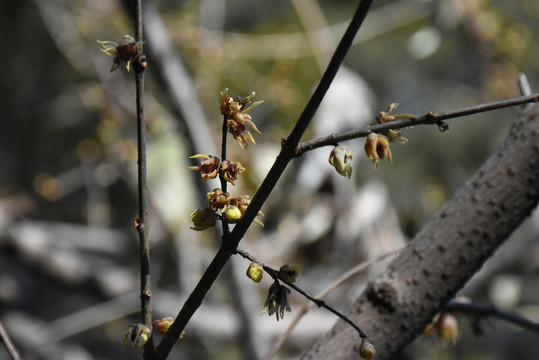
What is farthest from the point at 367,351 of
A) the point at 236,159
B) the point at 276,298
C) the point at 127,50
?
the point at 236,159

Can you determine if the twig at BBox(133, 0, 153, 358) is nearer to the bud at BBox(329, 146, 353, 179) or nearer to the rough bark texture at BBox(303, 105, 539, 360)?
the bud at BBox(329, 146, 353, 179)

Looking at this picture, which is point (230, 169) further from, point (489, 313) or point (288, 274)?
point (489, 313)

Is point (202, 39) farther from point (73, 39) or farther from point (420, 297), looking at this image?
point (420, 297)

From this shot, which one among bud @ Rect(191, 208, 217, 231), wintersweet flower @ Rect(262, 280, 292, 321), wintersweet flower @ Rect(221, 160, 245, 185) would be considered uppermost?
wintersweet flower @ Rect(221, 160, 245, 185)

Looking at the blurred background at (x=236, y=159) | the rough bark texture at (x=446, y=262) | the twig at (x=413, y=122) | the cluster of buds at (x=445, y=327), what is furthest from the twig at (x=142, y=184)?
the blurred background at (x=236, y=159)

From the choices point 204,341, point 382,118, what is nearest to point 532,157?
point 382,118

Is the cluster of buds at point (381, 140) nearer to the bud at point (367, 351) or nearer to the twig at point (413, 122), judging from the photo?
the twig at point (413, 122)

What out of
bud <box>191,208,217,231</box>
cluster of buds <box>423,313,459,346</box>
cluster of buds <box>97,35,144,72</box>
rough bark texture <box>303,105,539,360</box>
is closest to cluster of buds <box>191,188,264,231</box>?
bud <box>191,208,217,231</box>
